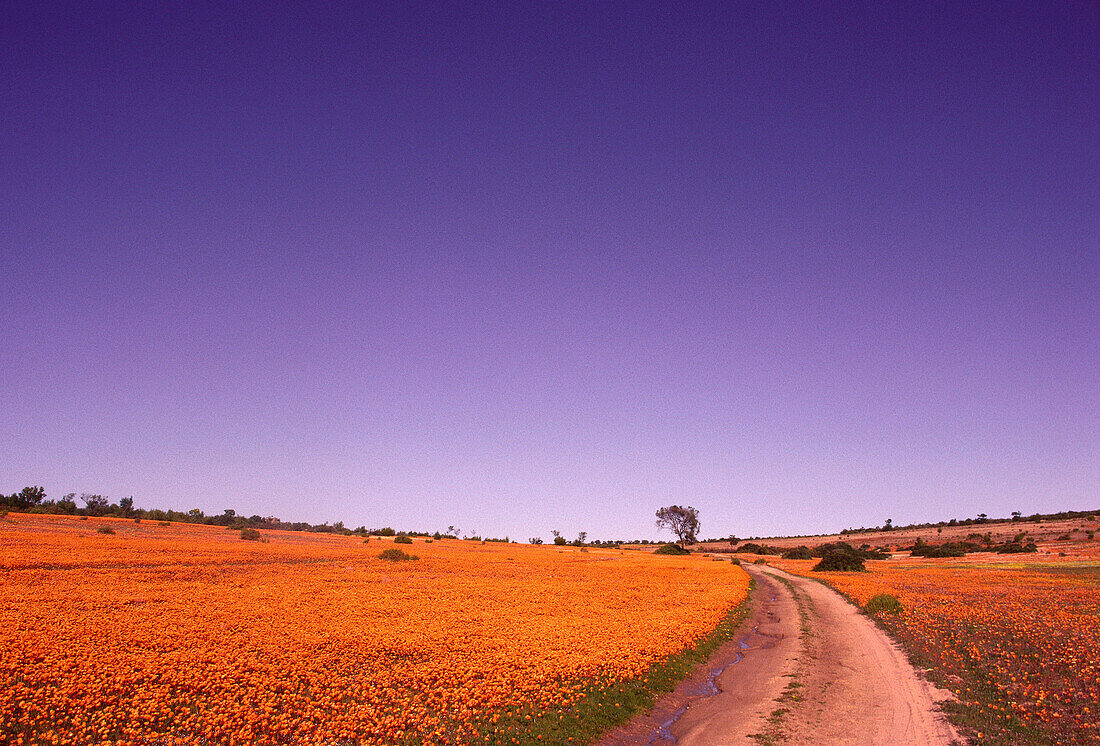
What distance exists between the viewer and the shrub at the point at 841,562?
52.9 meters

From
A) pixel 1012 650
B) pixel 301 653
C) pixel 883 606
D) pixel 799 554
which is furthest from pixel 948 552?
pixel 301 653

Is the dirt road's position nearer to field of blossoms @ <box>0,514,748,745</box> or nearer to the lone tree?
field of blossoms @ <box>0,514,748,745</box>

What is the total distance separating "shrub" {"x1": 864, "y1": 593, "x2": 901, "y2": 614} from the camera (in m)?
24.3

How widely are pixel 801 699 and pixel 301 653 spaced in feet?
Answer: 40.0

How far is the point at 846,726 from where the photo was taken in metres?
10.7

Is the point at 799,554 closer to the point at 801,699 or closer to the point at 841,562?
the point at 841,562

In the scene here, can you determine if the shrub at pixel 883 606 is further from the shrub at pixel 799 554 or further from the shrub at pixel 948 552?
the shrub at pixel 799 554

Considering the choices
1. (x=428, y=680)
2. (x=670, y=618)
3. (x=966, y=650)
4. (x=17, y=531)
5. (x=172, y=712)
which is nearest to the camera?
(x=172, y=712)

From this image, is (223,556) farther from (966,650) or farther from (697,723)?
(966,650)

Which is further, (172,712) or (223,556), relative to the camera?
(223,556)

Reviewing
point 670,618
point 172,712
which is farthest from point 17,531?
point 670,618

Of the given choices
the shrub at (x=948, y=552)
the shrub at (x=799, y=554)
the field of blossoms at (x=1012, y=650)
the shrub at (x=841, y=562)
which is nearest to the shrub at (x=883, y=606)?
the field of blossoms at (x=1012, y=650)

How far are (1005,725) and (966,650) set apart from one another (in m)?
7.20

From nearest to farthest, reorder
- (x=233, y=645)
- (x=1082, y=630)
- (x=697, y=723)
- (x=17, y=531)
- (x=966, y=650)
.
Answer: (x=697, y=723)
(x=233, y=645)
(x=966, y=650)
(x=1082, y=630)
(x=17, y=531)
